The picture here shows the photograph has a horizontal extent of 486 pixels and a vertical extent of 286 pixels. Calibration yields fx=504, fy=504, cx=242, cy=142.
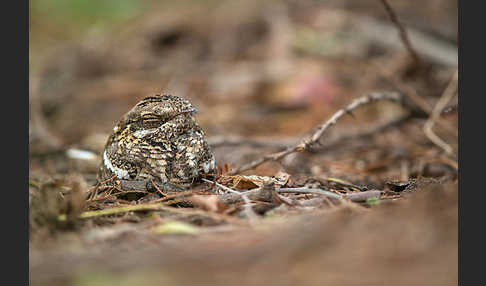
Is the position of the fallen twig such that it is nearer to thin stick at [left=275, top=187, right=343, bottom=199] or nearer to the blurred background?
thin stick at [left=275, top=187, right=343, bottom=199]

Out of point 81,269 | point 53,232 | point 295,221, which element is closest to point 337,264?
point 295,221

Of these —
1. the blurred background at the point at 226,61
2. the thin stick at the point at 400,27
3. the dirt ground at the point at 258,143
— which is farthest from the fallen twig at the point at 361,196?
the blurred background at the point at 226,61

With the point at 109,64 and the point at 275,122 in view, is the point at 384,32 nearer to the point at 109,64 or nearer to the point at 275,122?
the point at 275,122

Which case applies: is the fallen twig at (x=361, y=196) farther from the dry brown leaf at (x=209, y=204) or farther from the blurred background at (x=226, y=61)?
the blurred background at (x=226, y=61)

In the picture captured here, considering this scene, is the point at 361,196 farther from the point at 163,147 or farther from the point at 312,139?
the point at 163,147

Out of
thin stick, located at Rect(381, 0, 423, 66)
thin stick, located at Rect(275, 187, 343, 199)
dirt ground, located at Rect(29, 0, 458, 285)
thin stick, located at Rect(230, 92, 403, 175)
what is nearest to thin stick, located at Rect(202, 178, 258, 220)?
dirt ground, located at Rect(29, 0, 458, 285)

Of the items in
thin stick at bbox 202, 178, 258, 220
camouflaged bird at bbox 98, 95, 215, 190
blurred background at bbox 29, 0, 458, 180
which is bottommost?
thin stick at bbox 202, 178, 258, 220
